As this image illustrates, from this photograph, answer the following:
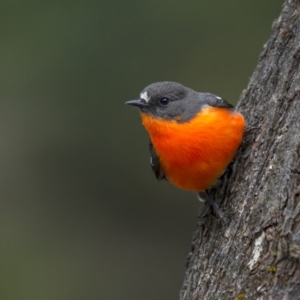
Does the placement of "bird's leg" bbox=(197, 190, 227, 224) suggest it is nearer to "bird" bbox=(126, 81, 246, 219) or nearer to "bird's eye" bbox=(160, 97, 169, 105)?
"bird" bbox=(126, 81, 246, 219)

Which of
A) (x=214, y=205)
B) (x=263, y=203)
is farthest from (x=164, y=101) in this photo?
(x=263, y=203)

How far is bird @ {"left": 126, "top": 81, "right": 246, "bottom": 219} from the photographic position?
17.7 feet

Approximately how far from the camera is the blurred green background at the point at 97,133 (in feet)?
A: 37.6

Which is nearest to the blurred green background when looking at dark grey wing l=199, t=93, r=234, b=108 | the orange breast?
dark grey wing l=199, t=93, r=234, b=108

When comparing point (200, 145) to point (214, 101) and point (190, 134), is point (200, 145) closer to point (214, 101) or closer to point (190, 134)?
point (190, 134)

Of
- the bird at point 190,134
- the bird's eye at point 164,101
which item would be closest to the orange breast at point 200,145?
the bird at point 190,134

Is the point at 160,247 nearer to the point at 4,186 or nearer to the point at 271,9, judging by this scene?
the point at 4,186

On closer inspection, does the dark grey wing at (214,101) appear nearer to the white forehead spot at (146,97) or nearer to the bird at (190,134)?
the bird at (190,134)

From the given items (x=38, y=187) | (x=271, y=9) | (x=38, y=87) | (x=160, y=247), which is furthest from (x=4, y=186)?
(x=271, y=9)

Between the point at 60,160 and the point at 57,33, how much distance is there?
9.27ft

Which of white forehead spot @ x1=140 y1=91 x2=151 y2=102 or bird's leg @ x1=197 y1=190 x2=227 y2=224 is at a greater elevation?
white forehead spot @ x1=140 y1=91 x2=151 y2=102

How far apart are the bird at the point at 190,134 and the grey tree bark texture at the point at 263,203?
0.14 m

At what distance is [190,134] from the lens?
18.2 feet

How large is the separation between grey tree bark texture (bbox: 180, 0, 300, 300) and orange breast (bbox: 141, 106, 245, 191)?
118 mm
